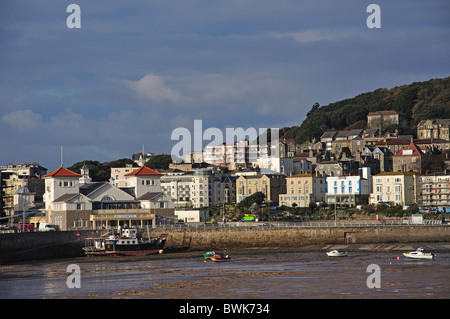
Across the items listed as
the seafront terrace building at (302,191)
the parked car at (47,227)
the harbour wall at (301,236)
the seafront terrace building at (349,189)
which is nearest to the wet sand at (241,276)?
the harbour wall at (301,236)

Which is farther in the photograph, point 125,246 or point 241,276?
point 125,246

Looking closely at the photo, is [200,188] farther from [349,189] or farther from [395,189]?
[395,189]

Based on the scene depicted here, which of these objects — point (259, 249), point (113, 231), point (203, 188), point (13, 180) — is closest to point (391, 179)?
point (203, 188)

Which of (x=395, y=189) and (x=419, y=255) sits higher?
(x=395, y=189)

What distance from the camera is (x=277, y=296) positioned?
44781 millimetres

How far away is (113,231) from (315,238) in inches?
884

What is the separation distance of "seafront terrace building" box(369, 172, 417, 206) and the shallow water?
48.5 m

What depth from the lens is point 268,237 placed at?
83938mm

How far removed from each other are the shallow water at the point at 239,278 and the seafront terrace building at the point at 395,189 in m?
48.5

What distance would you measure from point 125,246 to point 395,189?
56664 millimetres

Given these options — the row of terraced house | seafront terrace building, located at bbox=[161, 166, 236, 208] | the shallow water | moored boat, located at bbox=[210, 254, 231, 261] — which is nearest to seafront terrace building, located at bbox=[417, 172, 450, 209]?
the row of terraced house

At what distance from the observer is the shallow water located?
46406 millimetres

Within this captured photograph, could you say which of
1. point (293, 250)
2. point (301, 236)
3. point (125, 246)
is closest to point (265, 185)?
point (301, 236)

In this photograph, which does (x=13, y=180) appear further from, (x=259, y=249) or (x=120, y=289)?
(x=120, y=289)
